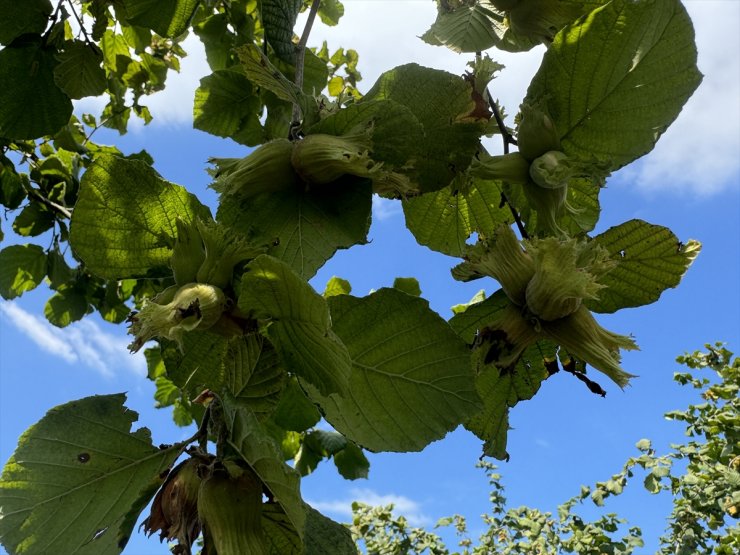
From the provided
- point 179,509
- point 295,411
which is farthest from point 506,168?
point 295,411

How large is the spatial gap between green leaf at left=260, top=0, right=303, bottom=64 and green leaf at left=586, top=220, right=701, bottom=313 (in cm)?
63

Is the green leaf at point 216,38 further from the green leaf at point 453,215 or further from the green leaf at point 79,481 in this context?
the green leaf at point 79,481

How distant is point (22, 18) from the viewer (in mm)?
2064

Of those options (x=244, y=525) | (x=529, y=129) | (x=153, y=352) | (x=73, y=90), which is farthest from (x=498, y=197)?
(x=153, y=352)

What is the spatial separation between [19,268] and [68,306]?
12.8 inches

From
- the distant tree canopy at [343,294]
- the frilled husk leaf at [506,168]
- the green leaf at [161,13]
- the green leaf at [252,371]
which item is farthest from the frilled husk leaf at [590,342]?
the green leaf at [161,13]

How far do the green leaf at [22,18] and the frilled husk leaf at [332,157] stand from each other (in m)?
1.57

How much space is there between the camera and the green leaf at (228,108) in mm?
2158

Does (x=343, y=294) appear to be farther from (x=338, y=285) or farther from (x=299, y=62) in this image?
(x=338, y=285)

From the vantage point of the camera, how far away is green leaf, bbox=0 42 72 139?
6.47 ft

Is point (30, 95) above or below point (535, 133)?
above

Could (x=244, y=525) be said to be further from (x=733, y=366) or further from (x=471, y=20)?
(x=733, y=366)

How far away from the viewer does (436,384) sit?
0.96 meters

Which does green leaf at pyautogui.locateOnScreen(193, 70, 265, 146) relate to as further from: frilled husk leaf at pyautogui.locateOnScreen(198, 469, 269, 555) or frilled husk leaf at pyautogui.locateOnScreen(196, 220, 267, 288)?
frilled husk leaf at pyautogui.locateOnScreen(198, 469, 269, 555)
